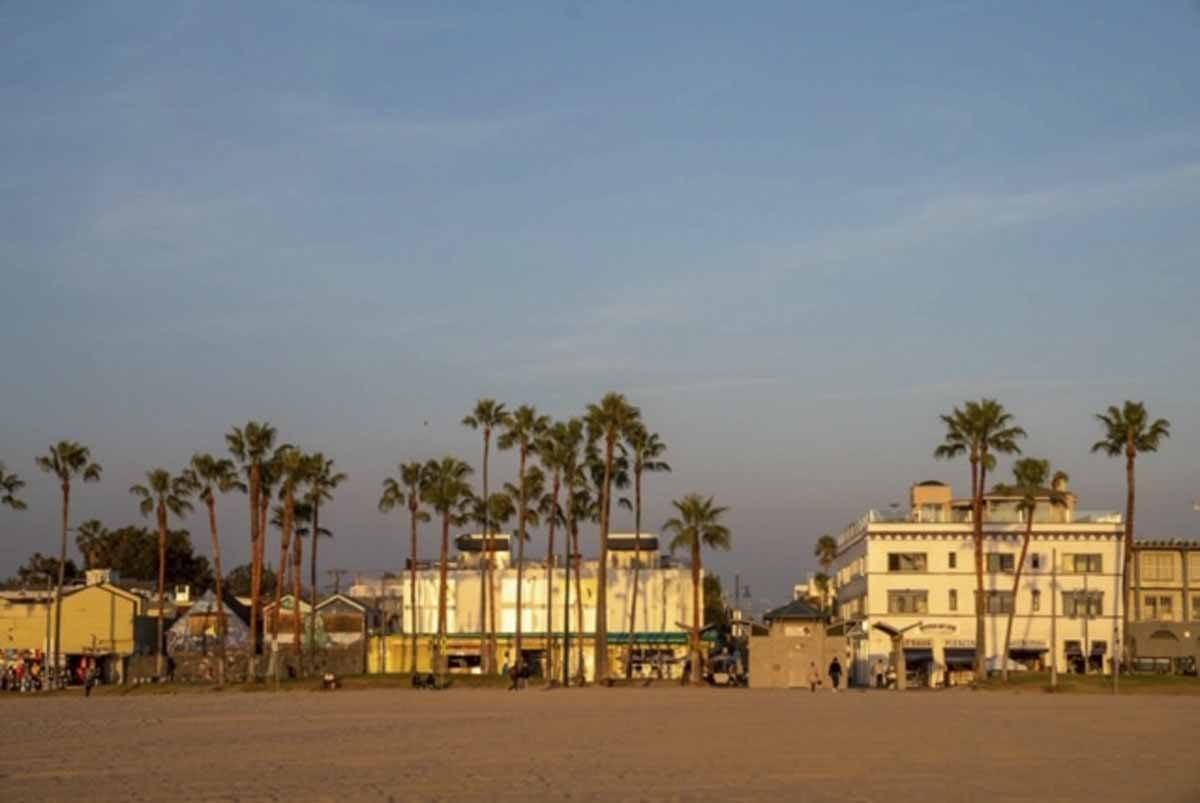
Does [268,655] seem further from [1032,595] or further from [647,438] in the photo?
[1032,595]

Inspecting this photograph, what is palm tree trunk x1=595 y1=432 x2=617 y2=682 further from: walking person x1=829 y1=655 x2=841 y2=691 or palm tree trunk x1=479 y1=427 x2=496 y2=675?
walking person x1=829 y1=655 x2=841 y2=691

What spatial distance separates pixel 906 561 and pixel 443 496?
28100 millimetres

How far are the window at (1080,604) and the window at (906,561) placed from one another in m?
8.60

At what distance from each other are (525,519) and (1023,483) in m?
28.2

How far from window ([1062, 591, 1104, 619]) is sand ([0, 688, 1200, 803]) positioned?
4470 centimetres

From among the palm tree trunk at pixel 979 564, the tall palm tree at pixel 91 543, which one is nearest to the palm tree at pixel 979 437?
the palm tree trunk at pixel 979 564

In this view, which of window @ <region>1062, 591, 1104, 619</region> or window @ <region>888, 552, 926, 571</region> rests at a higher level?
window @ <region>888, 552, 926, 571</region>

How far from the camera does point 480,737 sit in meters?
37.2

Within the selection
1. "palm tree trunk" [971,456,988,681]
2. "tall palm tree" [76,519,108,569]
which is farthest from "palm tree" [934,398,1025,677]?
"tall palm tree" [76,519,108,569]

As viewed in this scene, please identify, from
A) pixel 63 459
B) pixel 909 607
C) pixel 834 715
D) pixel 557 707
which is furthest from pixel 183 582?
pixel 834 715

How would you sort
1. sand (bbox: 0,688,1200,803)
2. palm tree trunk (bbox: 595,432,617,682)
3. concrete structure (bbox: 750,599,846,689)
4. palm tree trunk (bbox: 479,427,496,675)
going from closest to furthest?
sand (bbox: 0,688,1200,803)
concrete structure (bbox: 750,599,846,689)
palm tree trunk (bbox: 595,432,617,682)
palm tree trunk (bbox: 479,427,496,675)

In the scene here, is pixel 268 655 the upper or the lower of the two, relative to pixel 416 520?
lower

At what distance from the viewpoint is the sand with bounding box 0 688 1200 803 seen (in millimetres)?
24156

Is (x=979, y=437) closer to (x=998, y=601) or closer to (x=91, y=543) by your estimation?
(x=998, y=601)
